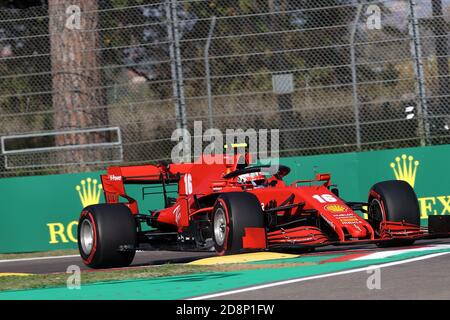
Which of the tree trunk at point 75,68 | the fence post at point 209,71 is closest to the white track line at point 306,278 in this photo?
the fence post at point 209,71

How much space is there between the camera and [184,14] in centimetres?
1672

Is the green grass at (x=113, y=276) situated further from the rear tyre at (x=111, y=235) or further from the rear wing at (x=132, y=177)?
A: the rear wing at (x=132, y=177)

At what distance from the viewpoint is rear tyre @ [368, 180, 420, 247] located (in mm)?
11672

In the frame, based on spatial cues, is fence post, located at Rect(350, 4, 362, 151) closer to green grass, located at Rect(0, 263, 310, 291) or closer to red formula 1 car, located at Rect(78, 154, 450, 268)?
red formula 1 car, located at Rect(78, 154, 450, 268)

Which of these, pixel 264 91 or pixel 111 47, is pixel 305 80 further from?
pixel 111 47

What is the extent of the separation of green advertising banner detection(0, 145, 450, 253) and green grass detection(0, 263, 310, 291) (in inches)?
204

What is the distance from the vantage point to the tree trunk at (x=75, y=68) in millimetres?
17078

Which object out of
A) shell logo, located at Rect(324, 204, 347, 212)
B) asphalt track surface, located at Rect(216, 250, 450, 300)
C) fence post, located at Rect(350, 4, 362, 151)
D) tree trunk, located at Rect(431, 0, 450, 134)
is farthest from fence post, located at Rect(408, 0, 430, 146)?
asphalt track surface, located at Rect(216, 250, 450, 300)

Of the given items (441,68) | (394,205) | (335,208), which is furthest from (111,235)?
(441,68)

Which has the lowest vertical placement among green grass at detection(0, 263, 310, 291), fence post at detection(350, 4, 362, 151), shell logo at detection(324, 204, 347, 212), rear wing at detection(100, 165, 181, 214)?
green grass at detection(0, 263, 310, 291)

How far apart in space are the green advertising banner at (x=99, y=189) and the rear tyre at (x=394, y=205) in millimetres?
3273

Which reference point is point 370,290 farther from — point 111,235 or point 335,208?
point 111,235
